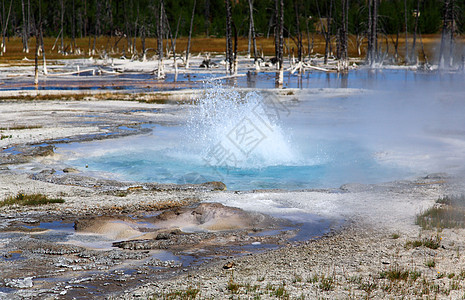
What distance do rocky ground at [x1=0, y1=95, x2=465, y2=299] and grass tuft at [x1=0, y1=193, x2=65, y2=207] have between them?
0.84 ft

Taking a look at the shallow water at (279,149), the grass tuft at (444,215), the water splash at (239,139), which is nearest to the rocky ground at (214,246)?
the grass tuft at (444,215)

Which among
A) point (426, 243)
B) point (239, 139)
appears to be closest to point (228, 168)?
point (239, 139)

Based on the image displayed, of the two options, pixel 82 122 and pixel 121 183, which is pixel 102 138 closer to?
pixel 82 122

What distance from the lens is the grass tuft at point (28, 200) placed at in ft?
37.1

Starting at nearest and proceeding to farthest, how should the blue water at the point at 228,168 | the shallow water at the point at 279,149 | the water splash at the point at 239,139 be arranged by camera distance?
the blue water at the point at 228,168, the shallow water at the point at 279,149, the water splash at the point at 239,139

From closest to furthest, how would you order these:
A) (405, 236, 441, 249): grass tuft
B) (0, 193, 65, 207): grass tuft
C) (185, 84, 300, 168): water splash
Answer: (405, 236, 441, 249): grass tuft, (0, 193, 65, 207): grass tuft, (185, 84, 300, 168): water splash

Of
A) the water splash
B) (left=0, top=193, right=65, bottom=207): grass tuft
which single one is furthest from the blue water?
(left=0, top=193, right=65, bottom=207): grass tuft

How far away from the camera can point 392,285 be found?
285 inches

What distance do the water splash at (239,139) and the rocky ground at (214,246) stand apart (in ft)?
12.9

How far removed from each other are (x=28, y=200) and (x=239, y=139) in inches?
329

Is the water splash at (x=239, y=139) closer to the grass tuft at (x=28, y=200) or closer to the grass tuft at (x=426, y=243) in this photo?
the grass tuft at (x=28, y=200)

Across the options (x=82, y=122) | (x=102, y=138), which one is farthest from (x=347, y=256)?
(x=82, y=122)

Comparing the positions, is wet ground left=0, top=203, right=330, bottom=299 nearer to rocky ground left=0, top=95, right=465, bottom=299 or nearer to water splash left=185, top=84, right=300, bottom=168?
rocky ground left=0, top=95, right=465, bottom=299

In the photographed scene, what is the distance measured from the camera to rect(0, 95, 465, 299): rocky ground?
716cm
